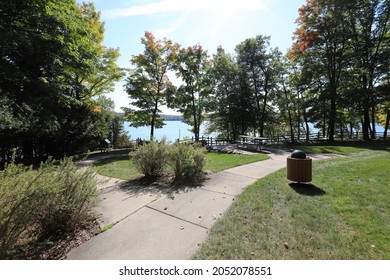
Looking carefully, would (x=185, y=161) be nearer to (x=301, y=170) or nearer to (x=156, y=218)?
(x=156, y=218)

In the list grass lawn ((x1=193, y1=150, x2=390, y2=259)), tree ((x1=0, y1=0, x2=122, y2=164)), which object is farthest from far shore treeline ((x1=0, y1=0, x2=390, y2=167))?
grass lawn ((x1=193, y1=150, x2=390, y2=259))

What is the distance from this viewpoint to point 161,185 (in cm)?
566

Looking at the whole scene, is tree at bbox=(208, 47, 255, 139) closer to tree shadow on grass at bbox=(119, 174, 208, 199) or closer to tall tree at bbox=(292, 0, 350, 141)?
tall tree at bbox=(292, 0, 350, 141)

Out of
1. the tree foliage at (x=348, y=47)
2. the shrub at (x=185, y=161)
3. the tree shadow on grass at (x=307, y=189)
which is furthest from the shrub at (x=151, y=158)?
the tree foliage at (x=348, y=47)

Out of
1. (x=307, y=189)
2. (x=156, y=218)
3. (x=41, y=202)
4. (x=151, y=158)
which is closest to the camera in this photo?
(x=41, y=202)

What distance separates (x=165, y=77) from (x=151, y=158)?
13726 millimetres

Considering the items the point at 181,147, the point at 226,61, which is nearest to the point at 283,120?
the point at 226,61

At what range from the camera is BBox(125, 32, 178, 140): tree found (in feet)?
55.4

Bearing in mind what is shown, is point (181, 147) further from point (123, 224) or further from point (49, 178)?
point (49, 178)

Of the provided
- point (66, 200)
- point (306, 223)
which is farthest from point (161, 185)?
point (306, 223)

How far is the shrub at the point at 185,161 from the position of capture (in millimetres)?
6012

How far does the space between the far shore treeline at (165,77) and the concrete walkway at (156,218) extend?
677 cm

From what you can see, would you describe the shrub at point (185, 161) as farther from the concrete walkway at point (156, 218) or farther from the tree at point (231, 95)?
the tree at point (231, 95)

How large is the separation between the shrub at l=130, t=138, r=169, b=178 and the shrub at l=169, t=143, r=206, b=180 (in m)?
0.26
